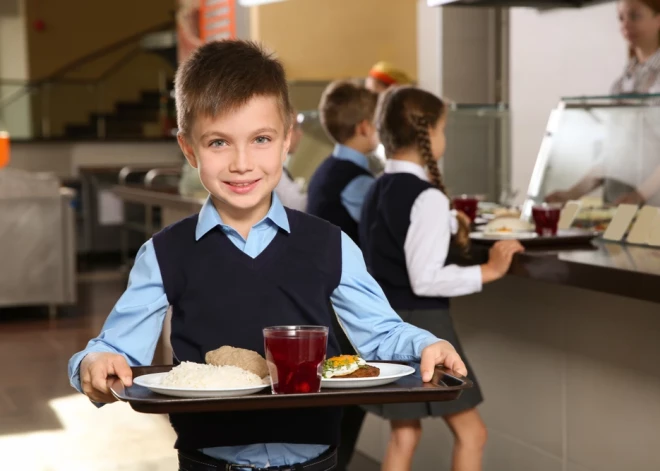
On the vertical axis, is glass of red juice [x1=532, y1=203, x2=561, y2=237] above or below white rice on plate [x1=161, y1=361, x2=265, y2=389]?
above

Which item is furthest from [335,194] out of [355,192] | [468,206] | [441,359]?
[441,359]

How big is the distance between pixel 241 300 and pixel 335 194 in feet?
7.04

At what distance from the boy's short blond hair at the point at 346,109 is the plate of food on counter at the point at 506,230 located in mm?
831

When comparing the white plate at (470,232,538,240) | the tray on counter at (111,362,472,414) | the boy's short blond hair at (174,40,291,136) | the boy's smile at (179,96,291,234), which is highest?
the boy's short blond hair at (174,40,291,136)

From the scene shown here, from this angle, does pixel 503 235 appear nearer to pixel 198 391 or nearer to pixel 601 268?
pixel 601 268

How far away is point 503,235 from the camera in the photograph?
3.04m

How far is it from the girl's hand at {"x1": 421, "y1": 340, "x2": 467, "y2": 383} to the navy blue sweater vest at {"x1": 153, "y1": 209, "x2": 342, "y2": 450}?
25cm

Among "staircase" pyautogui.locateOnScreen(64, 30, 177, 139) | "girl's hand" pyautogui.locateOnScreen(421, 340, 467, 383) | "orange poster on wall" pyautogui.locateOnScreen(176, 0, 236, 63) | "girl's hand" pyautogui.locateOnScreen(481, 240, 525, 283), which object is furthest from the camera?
"staircase" pyautogui.locateOnScreen(64, 30, 177, 139)

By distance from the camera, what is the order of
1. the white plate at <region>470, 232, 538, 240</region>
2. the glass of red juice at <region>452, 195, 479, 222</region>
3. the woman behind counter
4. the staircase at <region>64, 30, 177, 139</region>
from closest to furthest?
the white plate at <region>470, 232, 538, 240</region> < the glass of red juice at <region>452, 195, 479, 222</region> < the woman behind counter < the staircase at <region>64, 30, 177, 139</region>

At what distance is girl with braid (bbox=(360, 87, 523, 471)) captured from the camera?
9.61ft

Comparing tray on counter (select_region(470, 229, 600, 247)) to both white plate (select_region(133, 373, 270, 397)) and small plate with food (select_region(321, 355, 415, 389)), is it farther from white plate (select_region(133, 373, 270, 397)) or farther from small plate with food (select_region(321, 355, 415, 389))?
white plate (select_region(133, 373, 270, 397))

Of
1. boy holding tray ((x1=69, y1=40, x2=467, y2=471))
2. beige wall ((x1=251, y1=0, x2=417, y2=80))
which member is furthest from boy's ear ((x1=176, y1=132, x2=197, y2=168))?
beige wall ((x1=251, y1=0, x2=417, y2=80))

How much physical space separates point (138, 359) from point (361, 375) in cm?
43

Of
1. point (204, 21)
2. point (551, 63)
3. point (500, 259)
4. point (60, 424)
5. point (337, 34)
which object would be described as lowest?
point (60, 424)
